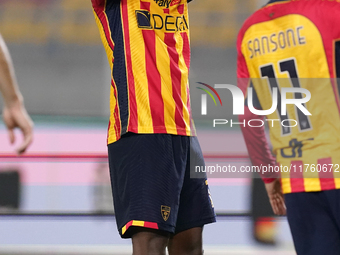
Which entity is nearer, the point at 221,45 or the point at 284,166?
the point at 284,166

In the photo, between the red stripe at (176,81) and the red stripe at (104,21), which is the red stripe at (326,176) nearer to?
the red stripe at (176,81)

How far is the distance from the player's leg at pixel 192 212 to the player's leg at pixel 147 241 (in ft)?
0.53

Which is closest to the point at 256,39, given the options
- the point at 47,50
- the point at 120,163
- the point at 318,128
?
the point at 318,128

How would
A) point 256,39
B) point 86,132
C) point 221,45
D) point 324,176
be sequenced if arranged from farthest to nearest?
point 221,45 < point 86,132 < point 256,39 < point 324,176

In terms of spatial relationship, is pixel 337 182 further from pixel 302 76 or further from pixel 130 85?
pixel 130 85

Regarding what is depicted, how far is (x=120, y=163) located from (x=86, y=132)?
3188 mm

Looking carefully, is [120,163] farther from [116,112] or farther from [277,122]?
[277,122]

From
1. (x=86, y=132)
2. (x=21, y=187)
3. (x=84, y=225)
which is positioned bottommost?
(x=84, y=225)

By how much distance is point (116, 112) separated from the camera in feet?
6.03

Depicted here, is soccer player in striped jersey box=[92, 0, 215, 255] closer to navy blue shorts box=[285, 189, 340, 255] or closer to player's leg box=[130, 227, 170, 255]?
player's leg box=[130, 227, 170, 255]

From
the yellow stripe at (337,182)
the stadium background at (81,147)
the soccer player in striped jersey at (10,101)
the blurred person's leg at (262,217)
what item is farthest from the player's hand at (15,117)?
the blurred person's leg at (262,217)

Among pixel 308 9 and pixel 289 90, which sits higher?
pixel 308 9

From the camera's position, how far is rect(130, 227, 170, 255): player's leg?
1701 millimetres

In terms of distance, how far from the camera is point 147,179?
1.74m
